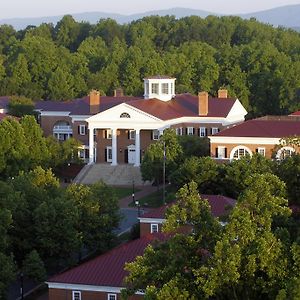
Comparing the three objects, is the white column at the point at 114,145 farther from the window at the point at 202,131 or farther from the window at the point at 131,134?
the window at the point at 202,131

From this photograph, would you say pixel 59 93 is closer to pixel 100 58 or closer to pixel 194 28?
pixel 100 58

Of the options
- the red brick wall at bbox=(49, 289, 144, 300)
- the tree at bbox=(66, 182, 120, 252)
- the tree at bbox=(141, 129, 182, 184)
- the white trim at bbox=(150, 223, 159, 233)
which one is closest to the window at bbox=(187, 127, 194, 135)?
the tree at bbox=(141, 129, 182, 184)

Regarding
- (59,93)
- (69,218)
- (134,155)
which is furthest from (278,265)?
(59,93)

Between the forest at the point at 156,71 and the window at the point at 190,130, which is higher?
the forest at the point at 156,71

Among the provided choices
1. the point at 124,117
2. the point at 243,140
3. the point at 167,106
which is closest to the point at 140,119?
the point at 124,117

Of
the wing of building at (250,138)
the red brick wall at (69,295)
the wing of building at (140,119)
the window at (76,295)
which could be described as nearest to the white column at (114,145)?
the wing of building at (140,119)

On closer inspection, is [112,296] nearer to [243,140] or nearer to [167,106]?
[243,140]
